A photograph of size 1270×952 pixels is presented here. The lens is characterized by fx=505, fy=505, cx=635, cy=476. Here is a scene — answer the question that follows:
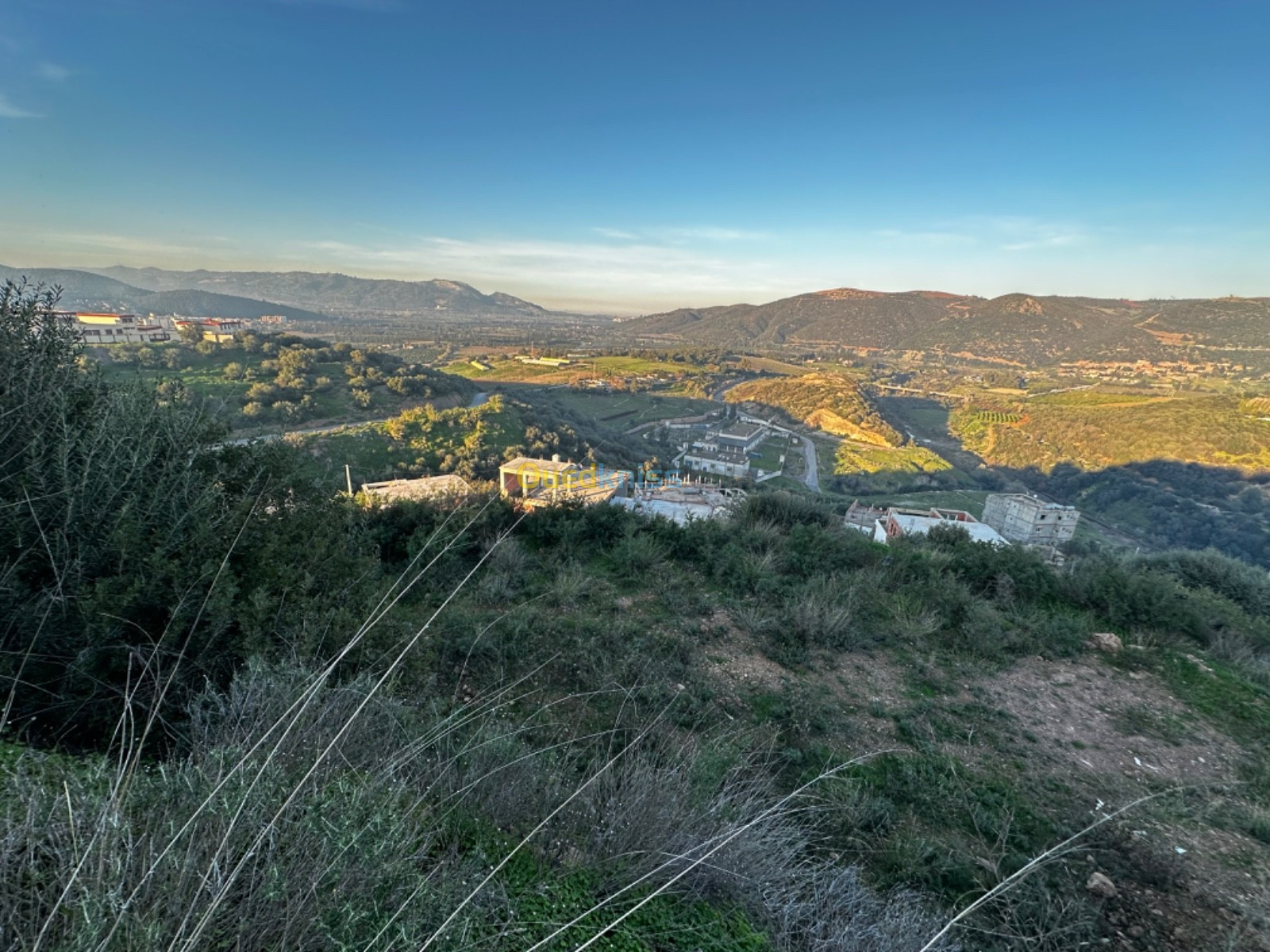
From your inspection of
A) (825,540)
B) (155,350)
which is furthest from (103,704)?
(155,350)

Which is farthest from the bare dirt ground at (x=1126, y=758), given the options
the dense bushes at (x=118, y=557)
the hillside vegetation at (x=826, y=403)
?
the hillside vegetation at (x=826, y=403)

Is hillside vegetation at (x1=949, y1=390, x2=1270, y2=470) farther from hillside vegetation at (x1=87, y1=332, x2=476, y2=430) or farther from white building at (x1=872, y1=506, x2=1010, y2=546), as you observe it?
hillside vegetation at (x1=87, y1=332, x2=476, y2=430)

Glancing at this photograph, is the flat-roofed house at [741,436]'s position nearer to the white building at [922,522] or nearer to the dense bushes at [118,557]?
Answer: the white building at [922,522]

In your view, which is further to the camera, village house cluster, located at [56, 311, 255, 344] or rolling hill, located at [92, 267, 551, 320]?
rolling hill, located at [92, 267, 551, 320]

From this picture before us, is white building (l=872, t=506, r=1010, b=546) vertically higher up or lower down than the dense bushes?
lower down

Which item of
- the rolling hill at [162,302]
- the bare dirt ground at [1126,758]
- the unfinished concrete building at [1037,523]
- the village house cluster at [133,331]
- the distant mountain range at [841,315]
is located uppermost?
the distant mountain range at [841,315]

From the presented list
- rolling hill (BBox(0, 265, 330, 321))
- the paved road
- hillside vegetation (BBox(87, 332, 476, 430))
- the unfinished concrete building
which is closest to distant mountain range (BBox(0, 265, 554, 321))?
A: rolling hill (BBox(0, 265, 330, 321))
